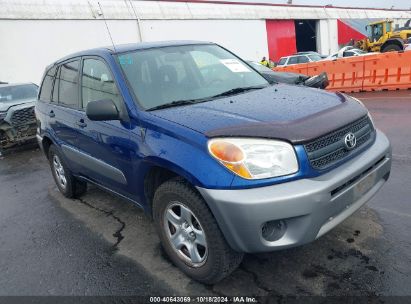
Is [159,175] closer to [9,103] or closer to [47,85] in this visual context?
[47,85]

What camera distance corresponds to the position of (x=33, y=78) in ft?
67.4

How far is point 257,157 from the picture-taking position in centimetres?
253

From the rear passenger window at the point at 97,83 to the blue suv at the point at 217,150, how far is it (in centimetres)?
1

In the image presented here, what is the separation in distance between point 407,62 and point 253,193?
1057cm

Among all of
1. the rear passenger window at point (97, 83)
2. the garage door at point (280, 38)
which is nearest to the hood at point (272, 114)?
the rear passenger window at point (97, 83)

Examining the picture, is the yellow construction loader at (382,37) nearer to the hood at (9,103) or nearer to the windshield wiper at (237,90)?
the hood at (9,103)

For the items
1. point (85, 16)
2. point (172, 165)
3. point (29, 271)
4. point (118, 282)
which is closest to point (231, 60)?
point (172, 165)

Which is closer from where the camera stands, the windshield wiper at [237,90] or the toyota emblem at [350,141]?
the toyota emblem at [350,141]

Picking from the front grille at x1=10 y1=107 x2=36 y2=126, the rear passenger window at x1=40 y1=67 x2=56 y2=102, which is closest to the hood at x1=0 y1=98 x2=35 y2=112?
the front grille at x1=10 y1=107 x2=36 y2=126

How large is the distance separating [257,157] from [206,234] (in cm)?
64

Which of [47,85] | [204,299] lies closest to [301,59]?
[47,85]

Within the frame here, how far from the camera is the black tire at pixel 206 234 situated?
2.65 m

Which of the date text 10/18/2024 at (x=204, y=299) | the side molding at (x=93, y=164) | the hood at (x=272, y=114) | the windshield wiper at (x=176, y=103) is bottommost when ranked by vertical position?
the date text 10/18/2024 at (x=204, y=299)

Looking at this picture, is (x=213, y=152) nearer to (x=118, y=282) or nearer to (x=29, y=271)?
(x=118, y=282)
